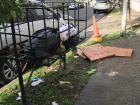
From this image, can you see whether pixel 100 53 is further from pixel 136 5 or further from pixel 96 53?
pixel 136 5

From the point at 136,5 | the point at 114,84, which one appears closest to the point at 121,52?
the point at 114,84

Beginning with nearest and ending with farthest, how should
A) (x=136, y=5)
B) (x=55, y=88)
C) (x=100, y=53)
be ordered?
(x=55, y=88) → (x=100, y=53) → (x=136, y=5)

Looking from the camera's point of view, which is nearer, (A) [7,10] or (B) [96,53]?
(A) [7,10]

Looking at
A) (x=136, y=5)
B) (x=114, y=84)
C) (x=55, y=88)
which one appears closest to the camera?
(x=55, y=88)

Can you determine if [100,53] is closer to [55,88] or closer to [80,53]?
[80,53]

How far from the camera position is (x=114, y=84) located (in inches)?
240

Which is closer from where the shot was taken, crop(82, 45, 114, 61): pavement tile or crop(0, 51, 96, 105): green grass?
crop(0, 51, 96, 105): green grass

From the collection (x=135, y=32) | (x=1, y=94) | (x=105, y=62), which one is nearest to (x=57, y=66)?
(x=105, y=62)

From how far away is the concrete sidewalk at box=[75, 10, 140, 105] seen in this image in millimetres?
5320

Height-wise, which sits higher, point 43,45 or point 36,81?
point 43,45

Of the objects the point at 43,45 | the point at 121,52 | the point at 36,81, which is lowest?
the point at 36,81

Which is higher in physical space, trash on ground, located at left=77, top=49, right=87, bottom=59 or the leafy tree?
the leafy tree

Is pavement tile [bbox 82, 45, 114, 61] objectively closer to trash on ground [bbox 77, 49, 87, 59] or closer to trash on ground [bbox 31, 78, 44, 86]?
trash on ground [bbox 77, 49, 87, 59]

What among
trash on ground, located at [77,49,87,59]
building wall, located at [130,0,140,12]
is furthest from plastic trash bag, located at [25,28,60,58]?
building wall, located at [130,0,140,12]
